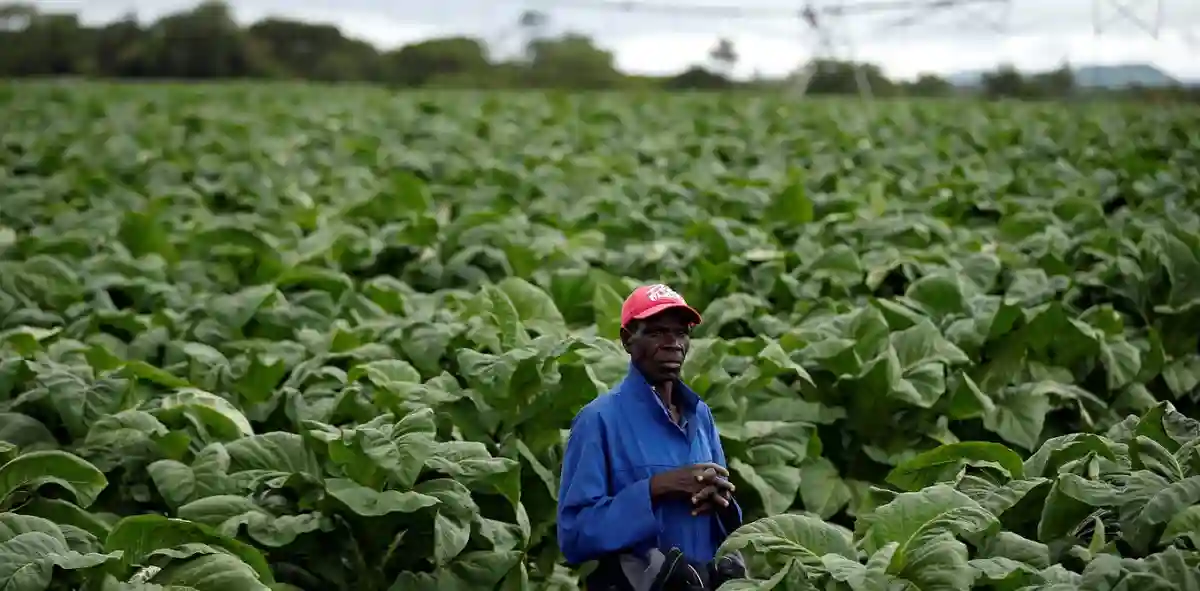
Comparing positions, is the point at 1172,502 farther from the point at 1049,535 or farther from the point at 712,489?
the point at 712,489

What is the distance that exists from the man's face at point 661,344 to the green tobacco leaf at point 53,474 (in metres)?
1.72

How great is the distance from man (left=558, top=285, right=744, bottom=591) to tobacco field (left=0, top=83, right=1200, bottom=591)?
210 millimetres

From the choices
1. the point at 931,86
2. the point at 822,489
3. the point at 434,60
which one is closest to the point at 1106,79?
the point at 931,86

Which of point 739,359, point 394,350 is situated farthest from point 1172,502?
point 394,350

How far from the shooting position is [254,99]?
76.9 ft

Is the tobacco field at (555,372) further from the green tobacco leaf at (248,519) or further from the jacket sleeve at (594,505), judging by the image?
the jacket sleeve at (594,505)

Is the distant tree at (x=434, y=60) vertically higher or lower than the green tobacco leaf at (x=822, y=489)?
higher

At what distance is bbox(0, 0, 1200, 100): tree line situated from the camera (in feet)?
122

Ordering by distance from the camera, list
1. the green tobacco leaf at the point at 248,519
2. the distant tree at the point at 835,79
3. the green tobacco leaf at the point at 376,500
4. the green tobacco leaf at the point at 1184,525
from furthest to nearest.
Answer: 1. the distant tree at the point at 835,79
2. the green tobacco leaf at the point at 248,519
3. the green tobacco leaf at the point at 376,500
4. the green tobacco leaf at the point at 1184,525

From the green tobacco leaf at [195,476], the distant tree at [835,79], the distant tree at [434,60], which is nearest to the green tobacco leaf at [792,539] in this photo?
the green tobacco leaf at [195,476]

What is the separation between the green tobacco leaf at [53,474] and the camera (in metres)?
3.92

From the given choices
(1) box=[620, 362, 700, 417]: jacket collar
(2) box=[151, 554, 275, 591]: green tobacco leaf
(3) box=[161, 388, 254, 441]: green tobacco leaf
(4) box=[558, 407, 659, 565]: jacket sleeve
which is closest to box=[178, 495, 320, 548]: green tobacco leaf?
(2) box=[151, 554, 275, 591]: green tobacco leaf

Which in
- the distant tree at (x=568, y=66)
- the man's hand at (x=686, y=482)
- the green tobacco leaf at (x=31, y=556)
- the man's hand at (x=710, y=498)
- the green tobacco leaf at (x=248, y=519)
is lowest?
the green tobacco leaf at (x=248, y=519)

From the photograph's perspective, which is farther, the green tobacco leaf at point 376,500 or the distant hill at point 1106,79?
the distant hill at point 1106,79
